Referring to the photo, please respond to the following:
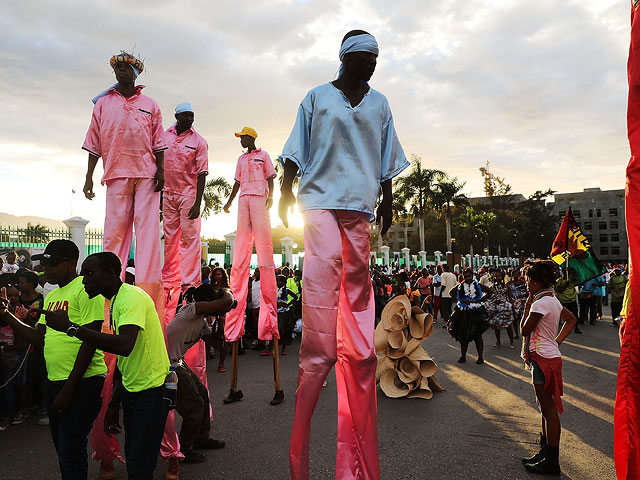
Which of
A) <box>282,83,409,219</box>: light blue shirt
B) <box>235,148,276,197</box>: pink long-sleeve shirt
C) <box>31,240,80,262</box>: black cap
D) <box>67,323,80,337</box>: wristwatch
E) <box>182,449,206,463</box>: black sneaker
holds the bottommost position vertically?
<box>182,449,206,463</box>: black sneaker

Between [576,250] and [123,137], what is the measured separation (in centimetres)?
927

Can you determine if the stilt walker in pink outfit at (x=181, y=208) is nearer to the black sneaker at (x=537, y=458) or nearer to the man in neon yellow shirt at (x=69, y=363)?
the man in neon yellow shirt at (x=69, y=363)

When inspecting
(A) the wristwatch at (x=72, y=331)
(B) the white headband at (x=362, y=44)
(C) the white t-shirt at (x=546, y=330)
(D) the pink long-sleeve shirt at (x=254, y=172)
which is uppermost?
(B) the white headband at (x=362, y=44)

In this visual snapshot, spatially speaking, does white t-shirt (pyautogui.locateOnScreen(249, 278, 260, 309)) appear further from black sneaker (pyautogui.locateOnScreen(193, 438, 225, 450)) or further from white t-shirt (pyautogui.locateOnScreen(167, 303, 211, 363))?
white t-shirt (pyautogui.locateOnScreen(167, 303, 211, 363))

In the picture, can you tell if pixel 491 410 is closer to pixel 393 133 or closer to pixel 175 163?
pixel 393 133

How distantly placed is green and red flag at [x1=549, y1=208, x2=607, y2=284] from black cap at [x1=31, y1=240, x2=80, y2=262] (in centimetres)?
921

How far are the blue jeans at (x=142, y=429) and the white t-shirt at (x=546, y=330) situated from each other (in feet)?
9.78

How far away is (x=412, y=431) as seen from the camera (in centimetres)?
434

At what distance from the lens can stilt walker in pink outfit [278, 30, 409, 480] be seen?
8.41ft

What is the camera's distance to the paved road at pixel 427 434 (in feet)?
11.3

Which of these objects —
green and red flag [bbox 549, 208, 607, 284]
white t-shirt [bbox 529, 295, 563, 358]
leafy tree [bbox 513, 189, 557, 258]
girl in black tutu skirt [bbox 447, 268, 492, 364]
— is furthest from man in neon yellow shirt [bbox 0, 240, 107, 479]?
leafy tree [bbox 513, 189, 557, 258]

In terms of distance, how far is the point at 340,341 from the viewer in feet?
8.98

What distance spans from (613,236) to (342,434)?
102000mm

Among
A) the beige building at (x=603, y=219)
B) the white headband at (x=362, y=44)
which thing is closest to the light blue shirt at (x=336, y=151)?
the white headband at (x=362, y=44)
